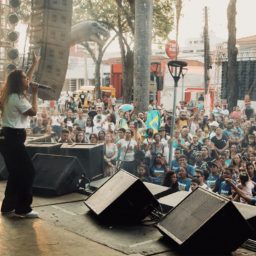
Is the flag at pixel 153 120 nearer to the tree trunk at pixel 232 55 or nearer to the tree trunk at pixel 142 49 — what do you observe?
the tree trunk at pixel 142 49

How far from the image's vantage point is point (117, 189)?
14.3 feet

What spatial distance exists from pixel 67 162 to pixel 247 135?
7.68 m

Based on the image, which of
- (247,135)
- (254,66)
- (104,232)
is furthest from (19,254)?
(254,66)

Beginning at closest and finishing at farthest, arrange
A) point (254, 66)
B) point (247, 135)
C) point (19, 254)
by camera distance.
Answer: point (19, 254)
point (247, 135)
point (254, 66)

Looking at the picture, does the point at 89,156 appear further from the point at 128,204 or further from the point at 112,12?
the point at 112,12

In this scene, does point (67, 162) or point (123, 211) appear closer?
point (123, 211)

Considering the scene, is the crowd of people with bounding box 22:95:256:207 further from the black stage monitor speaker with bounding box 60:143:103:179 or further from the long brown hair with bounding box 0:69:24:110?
the long brown hair with bounding box 0:69:24:110

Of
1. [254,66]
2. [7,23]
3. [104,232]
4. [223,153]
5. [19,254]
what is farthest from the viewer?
[254,66]

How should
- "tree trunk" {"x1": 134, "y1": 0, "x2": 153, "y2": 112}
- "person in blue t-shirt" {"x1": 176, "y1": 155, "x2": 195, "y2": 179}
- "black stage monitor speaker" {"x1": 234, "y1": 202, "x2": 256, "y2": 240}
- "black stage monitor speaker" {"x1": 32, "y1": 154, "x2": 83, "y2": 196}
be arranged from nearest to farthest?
1. "black stage monitor speaker" {"x1": 234, "y1": 202, "x2": 256, "y2": 240}
2. "black stage monitor speaker" {"x1": 32, "y1": 154, "x2": 83, "y2": 196}
3. "person in blue t-shirt" {"x1": 176, "y1": 155, "x2": 195, "y2": 179}
4. "tree trunk" {"x1": 134, "y1": 0, "x2": 153, "y2": 112}

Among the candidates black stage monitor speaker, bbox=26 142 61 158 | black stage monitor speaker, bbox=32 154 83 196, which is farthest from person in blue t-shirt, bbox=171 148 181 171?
black stage monitor speaker, bbox=32 154 83 196

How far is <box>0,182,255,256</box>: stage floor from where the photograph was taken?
3.47 m

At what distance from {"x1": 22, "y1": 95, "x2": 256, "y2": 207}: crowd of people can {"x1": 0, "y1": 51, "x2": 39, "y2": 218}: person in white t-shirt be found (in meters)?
3.34

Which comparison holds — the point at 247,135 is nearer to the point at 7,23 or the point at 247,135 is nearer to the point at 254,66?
the point at 7,23

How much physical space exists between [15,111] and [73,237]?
128 cm
